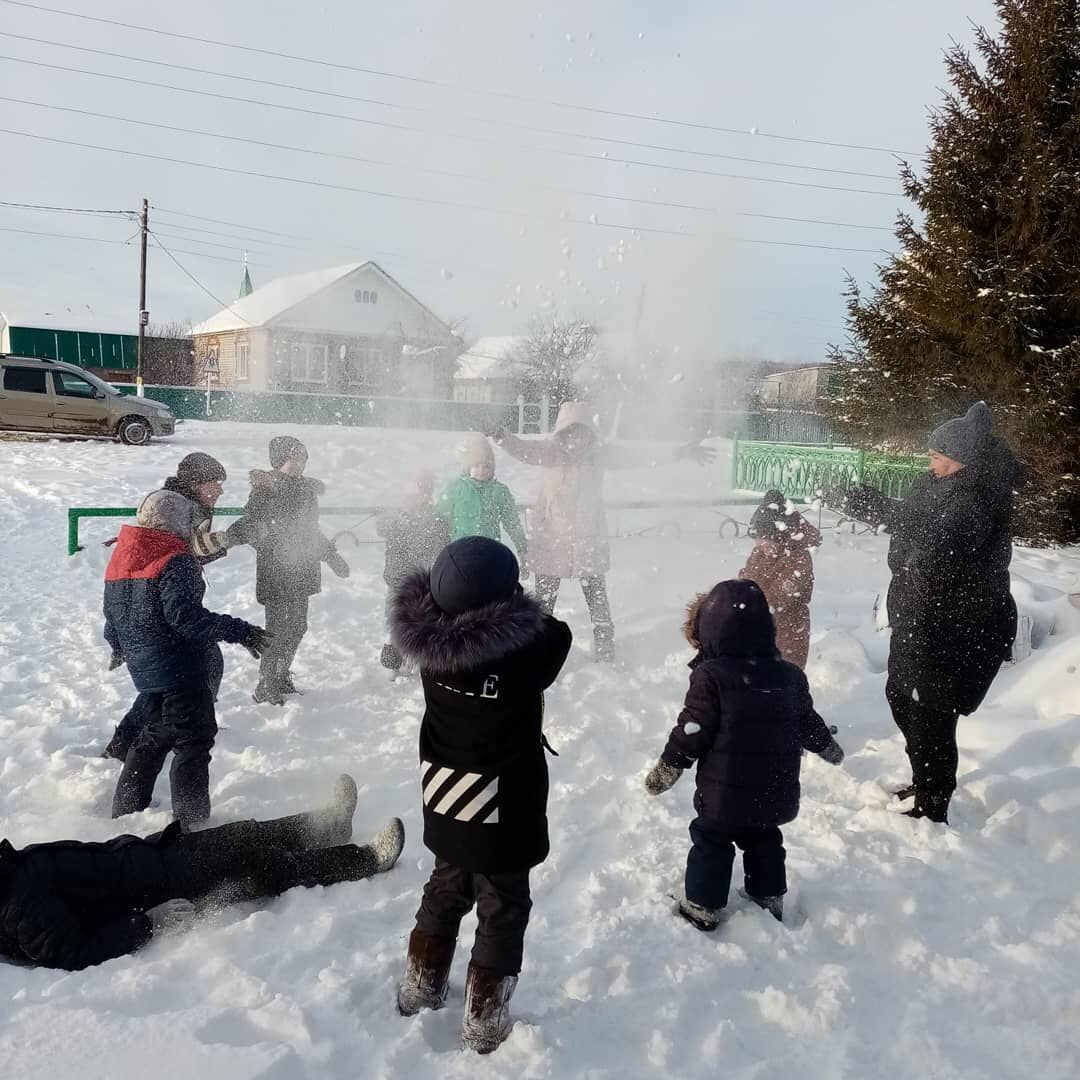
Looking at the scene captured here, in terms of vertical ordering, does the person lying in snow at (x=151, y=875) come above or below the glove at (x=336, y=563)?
below

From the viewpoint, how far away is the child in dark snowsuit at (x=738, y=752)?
113 inches

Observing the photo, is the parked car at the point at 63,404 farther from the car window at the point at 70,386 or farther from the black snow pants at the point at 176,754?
the black snow pants at the point at 176,754

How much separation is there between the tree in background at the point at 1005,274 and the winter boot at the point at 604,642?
700 cm

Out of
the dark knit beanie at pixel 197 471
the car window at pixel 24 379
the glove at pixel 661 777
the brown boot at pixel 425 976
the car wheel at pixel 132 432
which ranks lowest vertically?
the brown boot at pixel 425 976

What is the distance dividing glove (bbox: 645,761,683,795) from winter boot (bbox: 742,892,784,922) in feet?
1.72

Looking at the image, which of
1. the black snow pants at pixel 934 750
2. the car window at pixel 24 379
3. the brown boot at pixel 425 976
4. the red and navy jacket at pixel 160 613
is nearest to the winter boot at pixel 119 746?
the red and navy jacket at pixel 160 613

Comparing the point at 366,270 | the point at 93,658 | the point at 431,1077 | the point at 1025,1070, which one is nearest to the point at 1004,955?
the point at 1025,1070

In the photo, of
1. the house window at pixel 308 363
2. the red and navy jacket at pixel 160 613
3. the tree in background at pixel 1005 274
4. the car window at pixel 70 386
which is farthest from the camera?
the house window at pixel 308 363

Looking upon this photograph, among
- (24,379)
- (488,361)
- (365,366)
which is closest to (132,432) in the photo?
(24,379)

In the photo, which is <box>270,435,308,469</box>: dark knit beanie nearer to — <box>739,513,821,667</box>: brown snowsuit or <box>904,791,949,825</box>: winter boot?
<box>739,513,821,667</box>: brown snowsuit

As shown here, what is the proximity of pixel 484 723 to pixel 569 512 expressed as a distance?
143 inches

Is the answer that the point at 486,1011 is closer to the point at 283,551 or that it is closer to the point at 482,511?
the point at 283,551

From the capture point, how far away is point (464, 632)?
7.24 ft

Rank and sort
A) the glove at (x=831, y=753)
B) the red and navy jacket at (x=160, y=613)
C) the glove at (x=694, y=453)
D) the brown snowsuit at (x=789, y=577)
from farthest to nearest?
the glove at (x=694, y=453) → the brown snowsuit at (x=789, y=577) → the red and navy jacket at (x=160, y=613) → the glove at (x=831, y=753)
